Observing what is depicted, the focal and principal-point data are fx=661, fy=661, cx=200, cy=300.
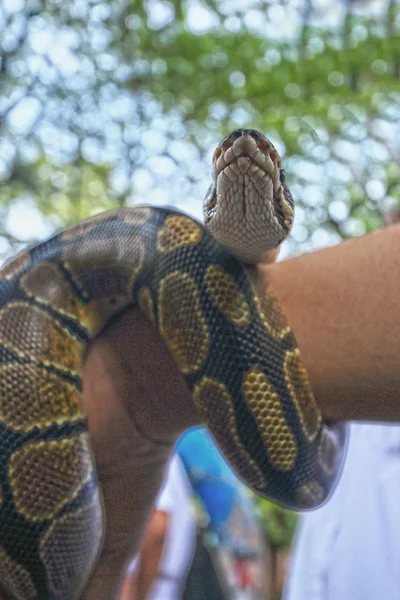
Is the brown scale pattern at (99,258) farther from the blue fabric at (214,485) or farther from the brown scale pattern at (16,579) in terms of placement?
the blue fabric at (214,485)

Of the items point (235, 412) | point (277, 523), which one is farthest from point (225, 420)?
point (277, 523)

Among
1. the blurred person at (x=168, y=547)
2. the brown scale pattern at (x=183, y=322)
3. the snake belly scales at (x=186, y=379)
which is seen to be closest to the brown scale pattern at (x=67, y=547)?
the snake belly scales at (x=186, y=379)

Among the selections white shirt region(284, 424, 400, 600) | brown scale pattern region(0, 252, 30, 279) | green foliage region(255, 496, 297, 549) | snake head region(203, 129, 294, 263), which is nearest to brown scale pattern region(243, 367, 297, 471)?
snake head region(203, 129, 294, 263)

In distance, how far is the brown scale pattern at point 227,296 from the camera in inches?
37.8

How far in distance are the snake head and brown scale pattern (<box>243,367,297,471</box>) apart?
0.66 feet

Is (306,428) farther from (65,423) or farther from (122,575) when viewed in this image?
(122,575)

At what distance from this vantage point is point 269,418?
0.94 metres

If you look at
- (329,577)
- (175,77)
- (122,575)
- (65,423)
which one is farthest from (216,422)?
(175,77)

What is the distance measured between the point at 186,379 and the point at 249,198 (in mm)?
327

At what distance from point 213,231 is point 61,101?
326 cm

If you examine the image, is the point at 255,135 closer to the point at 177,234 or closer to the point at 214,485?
the point at 177,234

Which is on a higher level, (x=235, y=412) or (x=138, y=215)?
(x=138, y=215)

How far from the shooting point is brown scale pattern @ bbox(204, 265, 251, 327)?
3.15ft

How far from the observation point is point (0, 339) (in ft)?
3.35
